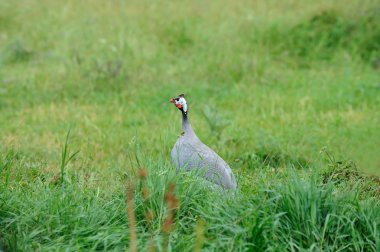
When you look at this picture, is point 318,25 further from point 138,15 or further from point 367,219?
point 367,219

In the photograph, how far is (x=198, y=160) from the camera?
4855 millimetres

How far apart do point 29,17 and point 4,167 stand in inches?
254

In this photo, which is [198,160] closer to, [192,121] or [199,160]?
[199,160]

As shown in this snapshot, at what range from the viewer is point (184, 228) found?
165 inches

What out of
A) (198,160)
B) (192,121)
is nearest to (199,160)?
(198,160)

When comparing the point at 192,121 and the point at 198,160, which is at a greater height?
the point at 198,160

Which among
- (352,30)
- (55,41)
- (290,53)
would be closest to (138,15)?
(55,41)

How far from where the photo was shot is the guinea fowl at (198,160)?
4.72m

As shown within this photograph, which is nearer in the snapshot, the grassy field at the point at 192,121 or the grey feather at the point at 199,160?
the grassy field at the point at 192,121

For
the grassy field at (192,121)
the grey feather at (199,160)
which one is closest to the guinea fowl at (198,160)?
the grey feather at (199,160)

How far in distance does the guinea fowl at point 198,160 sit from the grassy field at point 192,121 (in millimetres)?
188

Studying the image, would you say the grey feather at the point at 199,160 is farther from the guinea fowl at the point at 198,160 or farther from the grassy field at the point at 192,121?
the grassy field at the point at 192,121

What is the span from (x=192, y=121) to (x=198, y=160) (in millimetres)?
2779

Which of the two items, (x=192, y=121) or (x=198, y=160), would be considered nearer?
(x=198, y=160)
